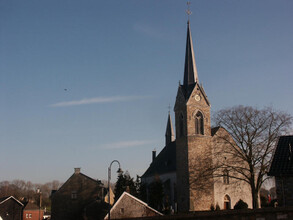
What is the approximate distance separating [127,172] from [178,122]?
46.0 ft

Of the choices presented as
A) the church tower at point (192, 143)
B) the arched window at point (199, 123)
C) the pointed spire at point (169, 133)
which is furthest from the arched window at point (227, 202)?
the pointed spire at point (169, 133)

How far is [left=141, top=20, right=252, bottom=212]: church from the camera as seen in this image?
1513 inches

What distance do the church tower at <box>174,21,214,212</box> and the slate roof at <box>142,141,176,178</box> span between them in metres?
5.68

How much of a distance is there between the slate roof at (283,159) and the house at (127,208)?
537 inches

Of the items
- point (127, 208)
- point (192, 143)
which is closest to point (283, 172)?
point (127, 208)

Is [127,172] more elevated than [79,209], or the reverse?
[127,172]

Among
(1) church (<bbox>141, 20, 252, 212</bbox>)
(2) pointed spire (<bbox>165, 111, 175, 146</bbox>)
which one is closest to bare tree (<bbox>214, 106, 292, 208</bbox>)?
(1) church (<bbox>141, 20, 252, 212</bbox>)

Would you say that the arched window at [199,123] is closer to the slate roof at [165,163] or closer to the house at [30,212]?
the slate roof at [165,163]

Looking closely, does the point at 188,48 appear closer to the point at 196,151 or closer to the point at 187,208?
the point at 196,151

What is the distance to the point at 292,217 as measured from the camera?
1542 cm

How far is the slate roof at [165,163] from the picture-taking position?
47619 millimetres

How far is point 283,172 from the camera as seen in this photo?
20.3 meters

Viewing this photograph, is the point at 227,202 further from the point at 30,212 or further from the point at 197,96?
the point at 30,212

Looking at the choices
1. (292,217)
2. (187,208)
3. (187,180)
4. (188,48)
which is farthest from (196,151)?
(292,217)
